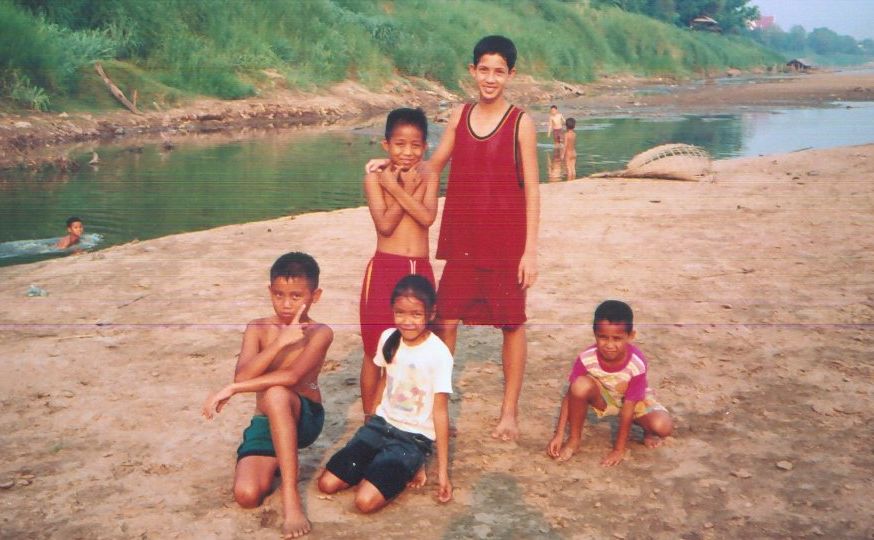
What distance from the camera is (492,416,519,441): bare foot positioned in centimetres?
375

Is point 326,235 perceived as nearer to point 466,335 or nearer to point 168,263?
point 168,263

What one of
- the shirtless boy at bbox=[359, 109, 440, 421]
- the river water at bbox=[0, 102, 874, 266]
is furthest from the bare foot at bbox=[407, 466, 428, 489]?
the river water at bbox=[0, 102, 874, 266]

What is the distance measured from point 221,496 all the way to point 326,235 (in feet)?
16.4

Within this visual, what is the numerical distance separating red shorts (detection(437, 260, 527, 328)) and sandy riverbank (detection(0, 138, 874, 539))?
55 cm

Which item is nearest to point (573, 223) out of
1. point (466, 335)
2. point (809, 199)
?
point (809, 199)

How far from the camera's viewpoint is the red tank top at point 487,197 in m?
3.60

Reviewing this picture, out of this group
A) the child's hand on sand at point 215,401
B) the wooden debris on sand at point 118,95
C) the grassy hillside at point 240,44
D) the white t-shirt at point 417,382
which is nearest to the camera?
the child's hand on sand at point 215,401

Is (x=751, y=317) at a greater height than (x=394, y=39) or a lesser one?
lesser

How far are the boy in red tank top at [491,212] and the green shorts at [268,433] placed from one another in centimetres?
72

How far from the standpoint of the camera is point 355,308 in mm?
5809

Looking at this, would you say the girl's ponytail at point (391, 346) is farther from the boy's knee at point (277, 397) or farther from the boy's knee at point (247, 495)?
the boy's knee at point (247, 495)

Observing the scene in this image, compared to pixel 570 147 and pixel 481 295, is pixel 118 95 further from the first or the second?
pixel 481 295

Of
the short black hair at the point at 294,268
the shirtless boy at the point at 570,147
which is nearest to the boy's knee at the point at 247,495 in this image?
the short black hair at the point at 294,268

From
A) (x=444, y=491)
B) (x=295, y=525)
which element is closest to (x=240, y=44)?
(x=444, y=491)
